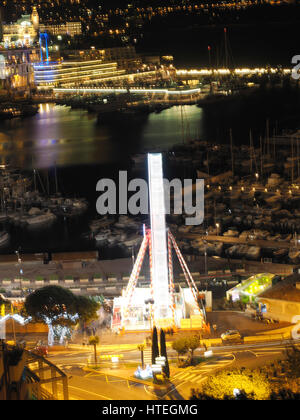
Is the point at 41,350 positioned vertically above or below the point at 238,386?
below

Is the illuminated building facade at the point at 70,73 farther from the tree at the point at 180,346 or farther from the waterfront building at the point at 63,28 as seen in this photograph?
the tree at the point at 180,346

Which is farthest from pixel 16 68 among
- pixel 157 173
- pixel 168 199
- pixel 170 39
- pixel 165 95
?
pixel 157 173

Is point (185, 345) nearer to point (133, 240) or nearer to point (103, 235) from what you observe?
point (133, 240)

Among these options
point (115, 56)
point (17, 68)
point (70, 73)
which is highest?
point (115, 56)

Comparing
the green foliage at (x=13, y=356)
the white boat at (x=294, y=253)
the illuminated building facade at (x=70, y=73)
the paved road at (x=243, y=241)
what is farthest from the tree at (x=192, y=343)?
the illuminated building facade at (x=70, y=73)

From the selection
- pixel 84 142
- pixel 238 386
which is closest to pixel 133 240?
pixel 238 386
